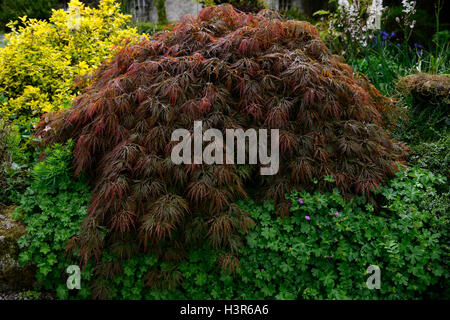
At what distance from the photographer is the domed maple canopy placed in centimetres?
255

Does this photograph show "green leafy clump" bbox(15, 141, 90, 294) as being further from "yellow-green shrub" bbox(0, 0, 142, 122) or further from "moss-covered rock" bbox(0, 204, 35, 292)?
"yellow-green shrub" bbox(0, 0, 142, 122)

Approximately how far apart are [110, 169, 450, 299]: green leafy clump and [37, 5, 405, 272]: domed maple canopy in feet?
0.50

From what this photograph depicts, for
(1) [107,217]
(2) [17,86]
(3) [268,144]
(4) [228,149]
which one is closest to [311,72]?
(3) [268,144]

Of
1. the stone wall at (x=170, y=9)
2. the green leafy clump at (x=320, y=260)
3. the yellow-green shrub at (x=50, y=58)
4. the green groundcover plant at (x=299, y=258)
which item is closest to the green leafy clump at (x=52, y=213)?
the green groundcover plant at (x=299, y=258)

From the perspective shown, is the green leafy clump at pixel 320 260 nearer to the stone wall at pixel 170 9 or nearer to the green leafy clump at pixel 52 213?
the green leafy clump at pixel 52 213

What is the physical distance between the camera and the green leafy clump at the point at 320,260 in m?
2.62

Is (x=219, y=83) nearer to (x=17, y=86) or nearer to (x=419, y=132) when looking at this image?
(x=419, y=132)

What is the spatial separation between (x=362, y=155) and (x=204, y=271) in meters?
1.53

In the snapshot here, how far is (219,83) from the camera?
2.88 m

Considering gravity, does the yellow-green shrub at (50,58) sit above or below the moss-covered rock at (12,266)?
above

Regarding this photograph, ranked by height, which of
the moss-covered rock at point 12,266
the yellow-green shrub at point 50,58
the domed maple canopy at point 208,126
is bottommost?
the moss-covered rock at point 12,266

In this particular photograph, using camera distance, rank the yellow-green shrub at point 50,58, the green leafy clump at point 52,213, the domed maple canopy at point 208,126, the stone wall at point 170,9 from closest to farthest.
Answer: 1. the domed maple canopy at point 208,126
2. the green leafy clump at point 52,213
3. the yellow-green shrub at point 50,58
4. the stone wall at point 170,9

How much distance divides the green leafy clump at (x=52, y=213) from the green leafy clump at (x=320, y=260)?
0.51m

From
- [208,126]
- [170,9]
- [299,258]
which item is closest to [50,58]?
[208,126]
